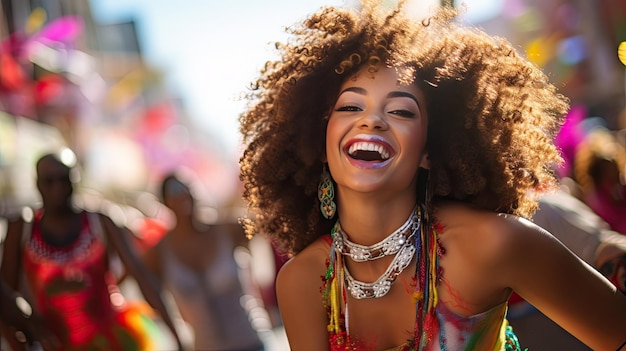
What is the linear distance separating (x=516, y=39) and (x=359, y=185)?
14.0m

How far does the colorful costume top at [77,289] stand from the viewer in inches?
186

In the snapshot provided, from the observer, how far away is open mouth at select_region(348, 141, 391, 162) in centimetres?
267

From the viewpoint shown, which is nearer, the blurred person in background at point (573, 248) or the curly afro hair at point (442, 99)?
the curly afro hair at point (442, 99)

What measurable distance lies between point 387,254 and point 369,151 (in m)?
0.33

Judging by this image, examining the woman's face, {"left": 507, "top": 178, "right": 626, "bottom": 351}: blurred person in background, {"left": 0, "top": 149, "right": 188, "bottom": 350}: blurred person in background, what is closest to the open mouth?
the woman's face


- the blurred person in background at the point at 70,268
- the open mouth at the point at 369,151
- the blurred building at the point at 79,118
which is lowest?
the blurred building at the point at 79,118

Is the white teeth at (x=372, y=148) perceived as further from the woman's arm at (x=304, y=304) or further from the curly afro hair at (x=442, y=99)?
the woman's arm at (x=304, y=304)

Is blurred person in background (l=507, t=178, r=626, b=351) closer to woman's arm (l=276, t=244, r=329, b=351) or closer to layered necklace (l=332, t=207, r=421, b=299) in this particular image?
layered necklace (l=332, t=207, r=421, b=299)

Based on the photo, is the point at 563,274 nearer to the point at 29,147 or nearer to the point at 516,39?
the point at 516,39

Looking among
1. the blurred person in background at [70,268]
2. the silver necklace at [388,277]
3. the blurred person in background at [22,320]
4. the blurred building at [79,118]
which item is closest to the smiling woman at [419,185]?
the silver necklace at [388,277]

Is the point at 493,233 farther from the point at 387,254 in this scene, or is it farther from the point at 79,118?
the point at 79,118

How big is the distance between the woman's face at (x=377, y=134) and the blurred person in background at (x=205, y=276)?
2674 mm

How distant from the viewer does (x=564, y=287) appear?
8.27 feet

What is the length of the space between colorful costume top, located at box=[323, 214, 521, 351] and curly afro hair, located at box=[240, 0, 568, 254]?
0.22 m
